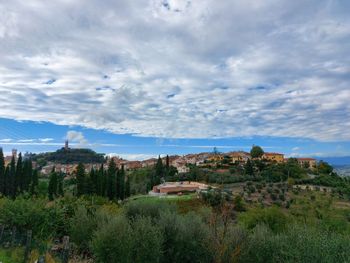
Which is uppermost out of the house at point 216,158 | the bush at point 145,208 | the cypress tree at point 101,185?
the house at point 216,158

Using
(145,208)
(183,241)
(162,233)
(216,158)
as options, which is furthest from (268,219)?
(216,158)

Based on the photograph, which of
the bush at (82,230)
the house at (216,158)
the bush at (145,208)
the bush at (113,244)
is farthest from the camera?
the house at (216,158)

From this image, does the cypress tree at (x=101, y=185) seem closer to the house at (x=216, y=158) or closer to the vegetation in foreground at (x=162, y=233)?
the vegetation in foreground at (x=162, y=233)

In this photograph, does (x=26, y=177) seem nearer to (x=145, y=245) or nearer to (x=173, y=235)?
(x=173, y=235)

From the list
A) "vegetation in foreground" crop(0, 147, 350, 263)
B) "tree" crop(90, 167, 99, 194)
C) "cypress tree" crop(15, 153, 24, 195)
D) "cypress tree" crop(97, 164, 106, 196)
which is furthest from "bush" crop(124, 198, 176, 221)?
"cypress tree" crop(15, 153, 24, 195)

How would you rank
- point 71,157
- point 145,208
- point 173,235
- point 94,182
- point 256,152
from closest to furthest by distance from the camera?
point 173,235
point 145,208
point 94,182
point 256,152
point 71,157

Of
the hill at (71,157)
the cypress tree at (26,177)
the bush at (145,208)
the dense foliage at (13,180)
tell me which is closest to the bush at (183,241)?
the bush at (145,208)

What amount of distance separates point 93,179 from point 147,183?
2290 cm

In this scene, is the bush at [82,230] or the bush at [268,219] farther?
the bush at [268,219]

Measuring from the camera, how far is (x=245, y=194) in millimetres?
50500

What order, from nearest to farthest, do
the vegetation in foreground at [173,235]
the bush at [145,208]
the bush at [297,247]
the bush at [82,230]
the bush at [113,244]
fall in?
the bush at [297,247] < the vegetation in foreground at [173,235] < the bush at [113,244] < the bush at [82,230] < the bush at [145,208]

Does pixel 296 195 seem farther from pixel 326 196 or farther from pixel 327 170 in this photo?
pixel 327 170

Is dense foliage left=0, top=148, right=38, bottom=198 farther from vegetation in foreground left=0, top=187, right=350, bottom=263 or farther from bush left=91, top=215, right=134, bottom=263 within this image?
bush left=91, top=215, right=134, bottom=263

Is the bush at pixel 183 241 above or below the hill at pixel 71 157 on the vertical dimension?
below
